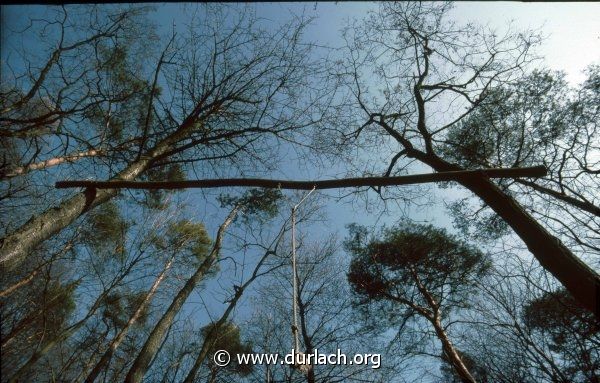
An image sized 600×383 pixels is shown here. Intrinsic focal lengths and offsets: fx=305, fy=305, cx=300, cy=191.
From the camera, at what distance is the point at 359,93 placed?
24.4ft

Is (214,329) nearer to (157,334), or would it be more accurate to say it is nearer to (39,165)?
(157,334)

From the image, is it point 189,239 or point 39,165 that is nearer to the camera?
point 39,165

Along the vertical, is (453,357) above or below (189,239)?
below

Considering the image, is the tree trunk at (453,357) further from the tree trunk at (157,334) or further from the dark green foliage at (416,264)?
the tree trunk at (157,334)

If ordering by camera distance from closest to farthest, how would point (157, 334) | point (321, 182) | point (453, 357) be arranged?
1. point (321, 182)
2. point (157, 334)
3. point (453, 357)

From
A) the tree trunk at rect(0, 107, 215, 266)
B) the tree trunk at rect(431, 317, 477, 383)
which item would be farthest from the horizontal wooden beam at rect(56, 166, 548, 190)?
the tree trunk at rect(431, 317, 477, 383)

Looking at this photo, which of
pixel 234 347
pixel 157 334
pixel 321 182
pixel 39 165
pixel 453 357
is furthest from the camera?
pixel 234 347

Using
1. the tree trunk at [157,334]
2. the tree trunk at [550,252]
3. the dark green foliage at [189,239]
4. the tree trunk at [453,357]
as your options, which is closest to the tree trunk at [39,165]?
the tree trunk at [157,334]

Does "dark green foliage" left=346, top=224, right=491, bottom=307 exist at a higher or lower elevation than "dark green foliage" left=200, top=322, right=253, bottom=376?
higher

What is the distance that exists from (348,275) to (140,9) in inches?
385

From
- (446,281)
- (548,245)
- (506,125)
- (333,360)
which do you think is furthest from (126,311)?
(506,125)

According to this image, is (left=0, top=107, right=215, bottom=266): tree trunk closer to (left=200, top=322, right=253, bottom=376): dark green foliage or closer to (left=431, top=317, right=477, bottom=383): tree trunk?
(left=200, top=322, right=253, bottom=376): dark green foliage

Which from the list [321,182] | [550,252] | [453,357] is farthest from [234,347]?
[550,252]

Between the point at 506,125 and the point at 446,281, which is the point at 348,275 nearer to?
the point at 446,281
